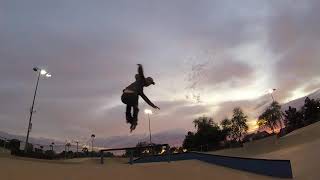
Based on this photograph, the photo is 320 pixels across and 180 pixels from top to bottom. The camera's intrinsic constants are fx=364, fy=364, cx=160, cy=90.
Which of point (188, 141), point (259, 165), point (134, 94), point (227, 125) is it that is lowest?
point (259, 165)

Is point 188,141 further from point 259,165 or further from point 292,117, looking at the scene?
point 259,165

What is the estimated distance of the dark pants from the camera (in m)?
11.0

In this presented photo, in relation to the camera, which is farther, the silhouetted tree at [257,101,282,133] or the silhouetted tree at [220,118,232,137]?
the silhouetted tree at [257,101,282,133]

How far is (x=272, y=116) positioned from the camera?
101500mm

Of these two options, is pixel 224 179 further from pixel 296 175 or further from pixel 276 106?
pixel 276 106

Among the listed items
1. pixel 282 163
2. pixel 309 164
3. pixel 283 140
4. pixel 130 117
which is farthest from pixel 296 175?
pixel 283 140

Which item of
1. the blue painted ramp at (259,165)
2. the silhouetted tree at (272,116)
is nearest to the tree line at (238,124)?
the silhouetted tree at (272,116)

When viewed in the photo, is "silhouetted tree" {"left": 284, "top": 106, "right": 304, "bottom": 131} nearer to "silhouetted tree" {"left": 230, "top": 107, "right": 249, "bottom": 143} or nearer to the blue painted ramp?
"silhouetted tree" {"left": 230, "top": 107, "right": 249, "bottom": 143}

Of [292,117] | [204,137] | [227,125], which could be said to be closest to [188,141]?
[204,137]

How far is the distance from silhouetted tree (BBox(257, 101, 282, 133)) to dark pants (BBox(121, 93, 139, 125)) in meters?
95.3

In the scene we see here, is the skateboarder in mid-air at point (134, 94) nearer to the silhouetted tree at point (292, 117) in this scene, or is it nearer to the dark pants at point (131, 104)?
the dark pants at point (131, 104)

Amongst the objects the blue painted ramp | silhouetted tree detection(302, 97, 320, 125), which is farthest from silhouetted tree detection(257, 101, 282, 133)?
the blue painted ramp

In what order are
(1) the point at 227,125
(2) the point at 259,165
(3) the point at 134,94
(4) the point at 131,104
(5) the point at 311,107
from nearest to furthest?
1. (3) the point at 134,94
2. (4) the point at 131,104
3. (2) the point at 259,165
4. (5) the point at 311,107
5. (1) the point at 227,125

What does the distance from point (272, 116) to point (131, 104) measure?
9615cm
